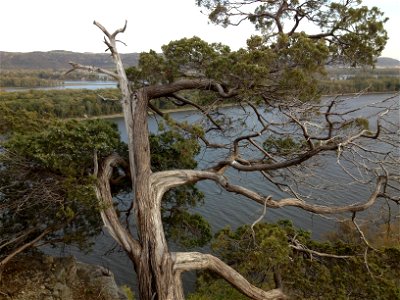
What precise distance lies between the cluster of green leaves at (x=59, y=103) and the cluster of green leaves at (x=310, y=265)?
3.17m

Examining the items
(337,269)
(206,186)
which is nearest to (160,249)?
(337,269)

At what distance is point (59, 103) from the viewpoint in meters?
18.2

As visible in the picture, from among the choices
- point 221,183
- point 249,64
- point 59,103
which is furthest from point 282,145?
point 59,103

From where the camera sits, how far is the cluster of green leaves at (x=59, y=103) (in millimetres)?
7641

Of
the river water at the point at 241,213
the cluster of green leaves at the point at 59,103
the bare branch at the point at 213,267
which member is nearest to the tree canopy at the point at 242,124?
the bare branch at the point at 213,267

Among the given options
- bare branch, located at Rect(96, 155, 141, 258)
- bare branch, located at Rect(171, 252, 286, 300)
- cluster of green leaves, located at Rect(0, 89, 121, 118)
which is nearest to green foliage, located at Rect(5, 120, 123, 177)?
bare branch, located at Rect(96, 155, 141, 258)

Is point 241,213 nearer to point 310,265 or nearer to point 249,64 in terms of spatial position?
point 310,265

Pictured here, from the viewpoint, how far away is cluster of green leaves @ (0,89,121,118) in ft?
25.1

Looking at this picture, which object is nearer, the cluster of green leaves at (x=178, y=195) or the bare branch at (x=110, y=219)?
the bare branch at (x=110, y=219)

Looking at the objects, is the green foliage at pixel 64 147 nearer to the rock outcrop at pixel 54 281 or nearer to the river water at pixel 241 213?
the rock outcrop at pixel 54 281

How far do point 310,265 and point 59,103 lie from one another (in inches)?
642

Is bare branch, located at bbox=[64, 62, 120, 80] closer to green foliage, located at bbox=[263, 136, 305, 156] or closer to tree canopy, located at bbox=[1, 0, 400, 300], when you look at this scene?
tree canopy, located at bbox=[1, 0, 400, 300]

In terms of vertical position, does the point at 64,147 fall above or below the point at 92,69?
below

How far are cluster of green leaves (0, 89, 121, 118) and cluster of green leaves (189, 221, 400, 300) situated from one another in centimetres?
317
